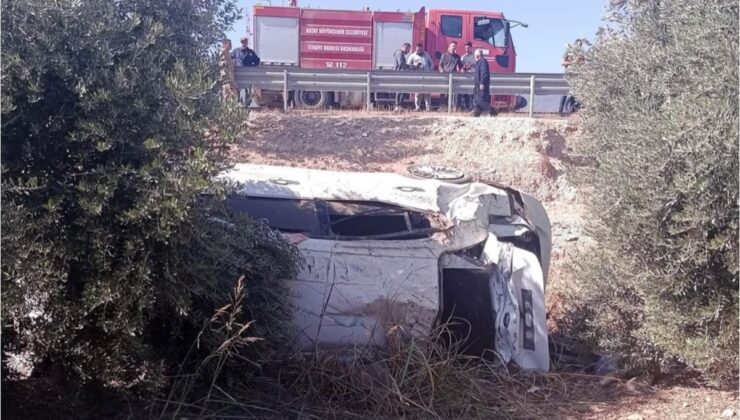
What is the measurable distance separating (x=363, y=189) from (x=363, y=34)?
15.7 meters

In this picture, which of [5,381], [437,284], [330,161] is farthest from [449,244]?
[330,161]

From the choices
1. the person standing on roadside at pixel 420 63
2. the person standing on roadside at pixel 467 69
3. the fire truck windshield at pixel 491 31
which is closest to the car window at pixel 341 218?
the person standing on roadside at pixel 467 69

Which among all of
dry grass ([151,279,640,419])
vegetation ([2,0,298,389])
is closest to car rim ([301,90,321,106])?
dry grass ([151,279,640,419])

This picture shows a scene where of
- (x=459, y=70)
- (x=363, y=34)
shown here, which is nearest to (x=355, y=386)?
(x=459, y=70)

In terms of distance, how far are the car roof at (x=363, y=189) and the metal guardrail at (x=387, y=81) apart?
370 inches

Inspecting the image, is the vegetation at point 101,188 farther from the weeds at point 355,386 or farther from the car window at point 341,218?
the car window at point 341,218

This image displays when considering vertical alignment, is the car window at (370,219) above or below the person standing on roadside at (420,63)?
below

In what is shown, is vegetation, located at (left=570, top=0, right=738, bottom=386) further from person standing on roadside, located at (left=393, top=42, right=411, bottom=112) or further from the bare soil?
person standing on roadside, located at (left=393, top=42, right=411, bottom=112)

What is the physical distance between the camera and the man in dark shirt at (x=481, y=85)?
16.2 meters

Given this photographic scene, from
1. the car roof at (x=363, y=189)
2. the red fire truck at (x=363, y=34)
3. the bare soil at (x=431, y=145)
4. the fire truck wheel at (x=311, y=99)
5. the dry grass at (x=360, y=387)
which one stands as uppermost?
the red fire truck at (x=363, y=34)

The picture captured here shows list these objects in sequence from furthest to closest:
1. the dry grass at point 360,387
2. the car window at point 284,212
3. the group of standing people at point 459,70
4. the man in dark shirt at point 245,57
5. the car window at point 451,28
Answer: the car window at point 451,28, the man in dark shirt at point 245,57, the group of standing people at point 459,70, the car window at point 284,212, the dry grass at point 360,387

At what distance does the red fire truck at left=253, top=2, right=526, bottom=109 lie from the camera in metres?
21.7

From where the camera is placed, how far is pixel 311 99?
61.1ft

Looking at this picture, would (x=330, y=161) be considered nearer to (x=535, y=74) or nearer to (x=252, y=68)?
(x=252, y=68)
